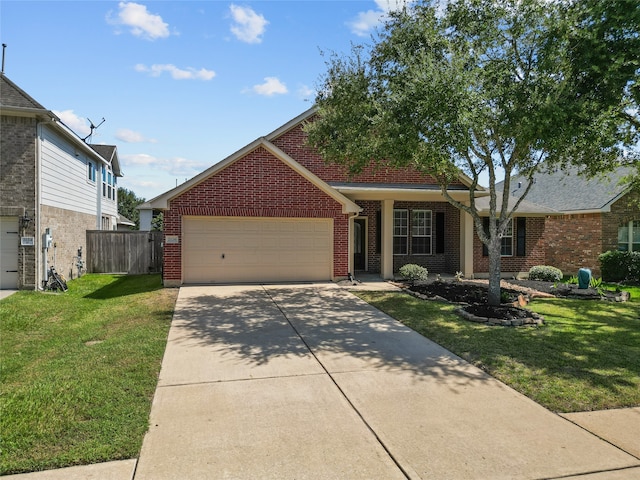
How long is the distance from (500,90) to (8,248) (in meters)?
13.9

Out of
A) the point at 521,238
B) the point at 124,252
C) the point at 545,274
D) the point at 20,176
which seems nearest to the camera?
the point at 20,176

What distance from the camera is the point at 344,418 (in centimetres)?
455

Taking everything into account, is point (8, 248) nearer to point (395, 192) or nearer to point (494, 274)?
point (395, 192)

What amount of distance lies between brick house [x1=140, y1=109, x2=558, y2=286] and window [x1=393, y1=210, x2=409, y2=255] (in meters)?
0.04

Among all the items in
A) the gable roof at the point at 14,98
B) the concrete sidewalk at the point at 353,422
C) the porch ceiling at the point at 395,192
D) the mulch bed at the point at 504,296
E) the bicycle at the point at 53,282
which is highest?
the gable roof at the point at 14,98

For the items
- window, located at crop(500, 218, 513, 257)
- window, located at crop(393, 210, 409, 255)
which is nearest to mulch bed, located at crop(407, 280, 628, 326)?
window, located at crop(500, 218, 513, 257)

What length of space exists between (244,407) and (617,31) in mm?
10145

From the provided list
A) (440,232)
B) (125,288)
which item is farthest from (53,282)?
(440,232)

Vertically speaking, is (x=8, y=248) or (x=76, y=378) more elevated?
(x=8, y=248)

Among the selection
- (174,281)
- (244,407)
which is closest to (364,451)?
(244,407)

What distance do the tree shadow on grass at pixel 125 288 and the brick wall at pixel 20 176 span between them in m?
1.97

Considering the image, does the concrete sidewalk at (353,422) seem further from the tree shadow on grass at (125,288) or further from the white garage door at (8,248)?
the white garage door at (8,248)

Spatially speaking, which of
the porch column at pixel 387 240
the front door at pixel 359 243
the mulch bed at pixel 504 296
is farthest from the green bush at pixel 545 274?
the front door at pixel 359 243

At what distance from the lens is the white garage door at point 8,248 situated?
42.0 feet
